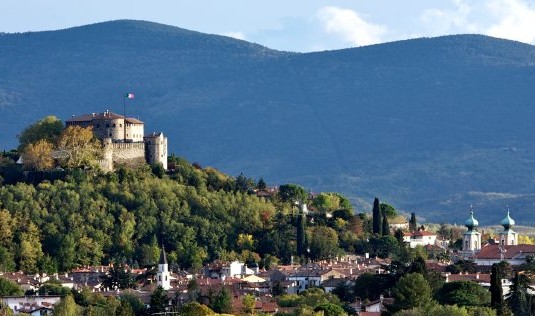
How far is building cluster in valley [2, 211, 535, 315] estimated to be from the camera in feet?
258

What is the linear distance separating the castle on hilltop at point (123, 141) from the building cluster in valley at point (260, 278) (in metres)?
11.3

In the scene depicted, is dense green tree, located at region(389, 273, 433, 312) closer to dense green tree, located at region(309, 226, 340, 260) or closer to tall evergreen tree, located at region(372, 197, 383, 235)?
dense green tree, located at region(309, 226, 340, 260)

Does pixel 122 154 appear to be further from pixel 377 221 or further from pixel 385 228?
pixel 385 228

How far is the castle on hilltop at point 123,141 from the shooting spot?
10939 centimetres

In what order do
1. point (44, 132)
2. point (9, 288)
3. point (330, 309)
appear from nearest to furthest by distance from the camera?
1. point (330, 309)
2. point (9, 288)
3. point (44, 132)

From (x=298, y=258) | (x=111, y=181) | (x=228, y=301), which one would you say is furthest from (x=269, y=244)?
(x=228, y=301)

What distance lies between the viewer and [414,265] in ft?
262

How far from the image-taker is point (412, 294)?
239ft

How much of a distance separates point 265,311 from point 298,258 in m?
30.1

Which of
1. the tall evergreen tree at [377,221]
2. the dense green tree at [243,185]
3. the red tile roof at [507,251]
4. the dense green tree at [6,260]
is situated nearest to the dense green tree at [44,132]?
the dense green tree at [243,185]

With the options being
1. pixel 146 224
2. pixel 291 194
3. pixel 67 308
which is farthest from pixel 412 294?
pixel 291 194

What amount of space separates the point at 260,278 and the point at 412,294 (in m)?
22.2

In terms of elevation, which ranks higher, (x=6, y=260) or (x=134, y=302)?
(x=6, y=260)

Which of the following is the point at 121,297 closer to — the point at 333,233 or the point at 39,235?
the point at 39,235
